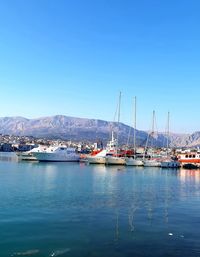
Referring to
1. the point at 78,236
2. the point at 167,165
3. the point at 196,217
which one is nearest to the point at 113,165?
the point at 167,165

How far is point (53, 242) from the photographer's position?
2186cm

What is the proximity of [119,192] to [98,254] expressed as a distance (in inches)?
1021

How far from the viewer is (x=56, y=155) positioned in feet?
401

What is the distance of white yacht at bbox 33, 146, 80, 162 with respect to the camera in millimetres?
120625

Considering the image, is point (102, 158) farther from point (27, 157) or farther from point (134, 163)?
point (27, 157)

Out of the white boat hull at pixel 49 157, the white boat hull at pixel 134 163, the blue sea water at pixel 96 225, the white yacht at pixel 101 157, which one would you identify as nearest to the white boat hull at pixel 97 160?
the white yacht at pixel 101 157

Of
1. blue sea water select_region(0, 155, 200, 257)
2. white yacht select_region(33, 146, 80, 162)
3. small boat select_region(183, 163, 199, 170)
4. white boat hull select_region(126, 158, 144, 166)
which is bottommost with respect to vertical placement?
blue sea water select_region(0, 155, 200, 257)

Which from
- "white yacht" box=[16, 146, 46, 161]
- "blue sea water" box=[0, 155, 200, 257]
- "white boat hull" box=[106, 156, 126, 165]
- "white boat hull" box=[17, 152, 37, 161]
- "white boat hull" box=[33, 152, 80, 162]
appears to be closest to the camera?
"blue sea water" box=[0, 155, 200, 257]

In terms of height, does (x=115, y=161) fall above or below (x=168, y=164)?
above

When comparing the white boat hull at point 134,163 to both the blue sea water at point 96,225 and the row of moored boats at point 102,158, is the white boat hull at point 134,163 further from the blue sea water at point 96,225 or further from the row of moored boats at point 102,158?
the blue sea water at point 96,225

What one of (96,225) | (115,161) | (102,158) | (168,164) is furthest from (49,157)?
(96,225)

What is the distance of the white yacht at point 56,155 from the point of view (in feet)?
396

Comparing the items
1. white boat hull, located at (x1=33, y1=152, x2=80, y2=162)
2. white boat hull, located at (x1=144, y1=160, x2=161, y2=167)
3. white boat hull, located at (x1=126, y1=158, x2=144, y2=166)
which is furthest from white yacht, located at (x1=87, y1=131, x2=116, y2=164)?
white boat hull, located at (x1=144, y1=160, x2=161, y2=167)

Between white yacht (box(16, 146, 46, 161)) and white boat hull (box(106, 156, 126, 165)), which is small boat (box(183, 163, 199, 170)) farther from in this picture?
white yacht (box(16, 146, 46, 161))
